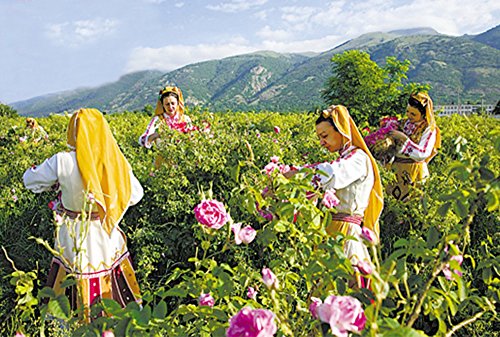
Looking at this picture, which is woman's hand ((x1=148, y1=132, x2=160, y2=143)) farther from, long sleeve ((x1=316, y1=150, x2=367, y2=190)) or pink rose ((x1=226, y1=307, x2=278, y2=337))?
pink rose ((x1=226, y1=307, x2=278, y2=337))

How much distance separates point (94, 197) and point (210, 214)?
43.9 inches

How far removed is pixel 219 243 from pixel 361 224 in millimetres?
916

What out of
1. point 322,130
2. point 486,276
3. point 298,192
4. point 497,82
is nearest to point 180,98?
point 322,130

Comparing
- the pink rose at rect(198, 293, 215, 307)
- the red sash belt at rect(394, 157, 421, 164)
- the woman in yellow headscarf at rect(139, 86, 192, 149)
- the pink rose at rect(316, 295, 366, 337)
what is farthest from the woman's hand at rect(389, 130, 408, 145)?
the pink rose at rect(316, 295, 366, 337)

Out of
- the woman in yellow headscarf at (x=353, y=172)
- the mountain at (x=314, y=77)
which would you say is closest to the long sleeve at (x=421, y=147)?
the woman in yellow headscarf at (x=353, y=172)

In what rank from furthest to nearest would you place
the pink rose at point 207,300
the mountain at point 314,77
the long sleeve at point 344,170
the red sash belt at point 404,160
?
1. the mountain at point 314,77
2. the red sash belt at point 404,160
3. the long sleeve at point 344,170
4. the pink rose at point 207,300

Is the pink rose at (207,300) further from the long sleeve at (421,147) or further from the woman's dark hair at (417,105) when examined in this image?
the woman's dark hair at (417,105)

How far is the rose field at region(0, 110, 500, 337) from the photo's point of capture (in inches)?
41.3

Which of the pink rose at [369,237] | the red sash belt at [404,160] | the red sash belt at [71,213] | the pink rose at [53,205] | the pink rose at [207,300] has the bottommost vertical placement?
the red sash belt at [404,160]

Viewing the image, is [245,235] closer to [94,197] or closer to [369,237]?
[369,237]

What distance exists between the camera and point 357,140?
246 centimetres

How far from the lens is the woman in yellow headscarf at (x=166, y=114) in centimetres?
417

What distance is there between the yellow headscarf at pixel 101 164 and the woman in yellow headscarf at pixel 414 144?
2.42 metres

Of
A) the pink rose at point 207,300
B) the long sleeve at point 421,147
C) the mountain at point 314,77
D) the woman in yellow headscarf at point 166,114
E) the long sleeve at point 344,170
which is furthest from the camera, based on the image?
the mountain at point 314,77
